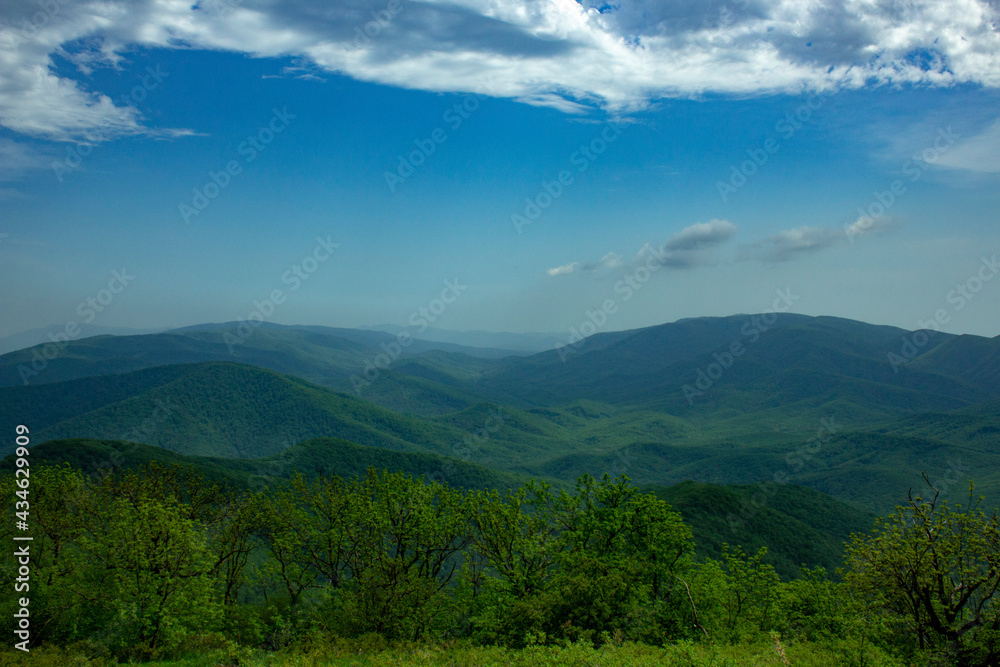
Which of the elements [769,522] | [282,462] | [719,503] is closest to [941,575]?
[719,503]

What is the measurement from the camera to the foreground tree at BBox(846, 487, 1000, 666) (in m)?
21.3

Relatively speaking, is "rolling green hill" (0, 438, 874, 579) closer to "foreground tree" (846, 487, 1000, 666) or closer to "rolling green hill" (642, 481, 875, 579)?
"rolling green hill" (642, 481, 875, 579)

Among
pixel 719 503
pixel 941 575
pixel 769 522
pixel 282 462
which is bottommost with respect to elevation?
pixel 282 462

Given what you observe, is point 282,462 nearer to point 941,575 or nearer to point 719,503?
point 719,503

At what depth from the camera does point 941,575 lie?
21.4m

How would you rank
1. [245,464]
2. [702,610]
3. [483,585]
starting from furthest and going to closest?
[245,464]
[483,585]
[702,610]

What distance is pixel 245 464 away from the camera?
143750 millimetres

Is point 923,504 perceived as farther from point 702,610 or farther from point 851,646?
point 702,610

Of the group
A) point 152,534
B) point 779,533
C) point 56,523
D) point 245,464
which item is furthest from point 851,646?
point 245,464

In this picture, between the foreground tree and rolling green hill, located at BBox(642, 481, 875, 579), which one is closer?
the foreground tree

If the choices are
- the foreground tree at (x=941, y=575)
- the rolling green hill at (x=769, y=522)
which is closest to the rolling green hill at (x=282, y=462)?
the rolling green hill at (x=769, y=522)

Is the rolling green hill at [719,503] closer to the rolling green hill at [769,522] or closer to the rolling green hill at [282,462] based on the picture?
the rolling green hill at [769,522]

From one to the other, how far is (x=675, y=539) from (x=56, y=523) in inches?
1618

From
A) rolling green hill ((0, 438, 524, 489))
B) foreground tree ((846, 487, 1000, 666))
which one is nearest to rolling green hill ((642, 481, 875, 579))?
rolling green hill ((0, 438, 524, 489))
